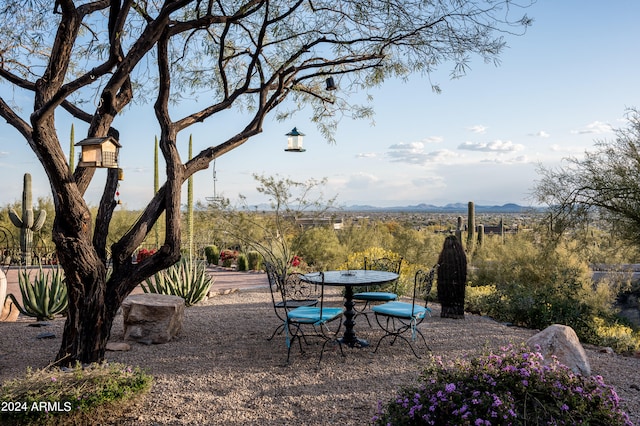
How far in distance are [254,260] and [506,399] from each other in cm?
1245

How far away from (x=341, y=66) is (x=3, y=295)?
18.3 ft

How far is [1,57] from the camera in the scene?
209 inches

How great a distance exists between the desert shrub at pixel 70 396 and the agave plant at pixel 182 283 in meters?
4.23

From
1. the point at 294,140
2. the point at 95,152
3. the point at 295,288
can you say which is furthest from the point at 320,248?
the point at 95,152

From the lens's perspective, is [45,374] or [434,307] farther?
[434,307]

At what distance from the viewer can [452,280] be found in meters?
7.47

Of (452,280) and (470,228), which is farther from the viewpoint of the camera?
(470,228)

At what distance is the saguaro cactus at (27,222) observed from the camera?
15.0 m

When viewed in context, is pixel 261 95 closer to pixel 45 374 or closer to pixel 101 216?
pixel 101 216

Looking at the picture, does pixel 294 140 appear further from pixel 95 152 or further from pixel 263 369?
pixel 263 369

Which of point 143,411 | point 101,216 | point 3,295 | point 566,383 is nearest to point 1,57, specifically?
point 101,216

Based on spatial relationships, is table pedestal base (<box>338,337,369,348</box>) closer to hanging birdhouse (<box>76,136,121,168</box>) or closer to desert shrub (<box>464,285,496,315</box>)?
hanging birdhouse (<box>76,136,121,168</box>)

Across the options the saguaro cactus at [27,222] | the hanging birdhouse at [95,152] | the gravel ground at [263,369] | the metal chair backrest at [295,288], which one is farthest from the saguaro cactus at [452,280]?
the saguaro cactus at [27,222]

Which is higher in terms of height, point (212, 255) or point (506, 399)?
point (506, 399)
